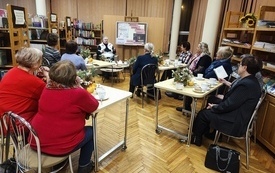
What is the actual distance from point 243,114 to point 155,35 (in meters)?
4.74

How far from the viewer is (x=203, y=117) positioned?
2.42 m

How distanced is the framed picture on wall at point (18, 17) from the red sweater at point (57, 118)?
2378 mm

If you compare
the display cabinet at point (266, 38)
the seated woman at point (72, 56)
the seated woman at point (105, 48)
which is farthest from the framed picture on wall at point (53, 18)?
the display cabinet at point (266, 38)

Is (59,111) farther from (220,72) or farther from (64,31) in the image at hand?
(64,31)

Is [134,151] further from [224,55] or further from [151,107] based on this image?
[224,55]

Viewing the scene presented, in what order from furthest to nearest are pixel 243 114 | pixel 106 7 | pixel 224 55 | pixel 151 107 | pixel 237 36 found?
pixel 106 7 → pixel 237 36 → pixel 151 107 → pixel 224 55 → pixel 243 114

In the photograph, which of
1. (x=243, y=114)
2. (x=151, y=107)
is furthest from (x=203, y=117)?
(x=151, y=107)

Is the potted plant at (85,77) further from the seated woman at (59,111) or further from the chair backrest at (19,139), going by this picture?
the chair backrest at (19,139)

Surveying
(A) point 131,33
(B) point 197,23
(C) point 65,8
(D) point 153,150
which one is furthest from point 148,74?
(C) point 65,8

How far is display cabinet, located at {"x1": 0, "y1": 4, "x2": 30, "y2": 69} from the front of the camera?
10.1 ft

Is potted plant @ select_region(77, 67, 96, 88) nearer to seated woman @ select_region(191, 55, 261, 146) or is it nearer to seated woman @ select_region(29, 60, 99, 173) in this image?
seated woman @ select_region(29, 60, 99, 173)

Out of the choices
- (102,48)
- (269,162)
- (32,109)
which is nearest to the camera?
(32,109)

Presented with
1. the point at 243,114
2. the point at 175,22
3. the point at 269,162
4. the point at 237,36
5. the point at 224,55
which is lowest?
the point at 269,162

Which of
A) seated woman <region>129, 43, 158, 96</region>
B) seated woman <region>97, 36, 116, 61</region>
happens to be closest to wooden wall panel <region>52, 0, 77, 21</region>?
seated woman <region>97, 36, 116, 61</region>
